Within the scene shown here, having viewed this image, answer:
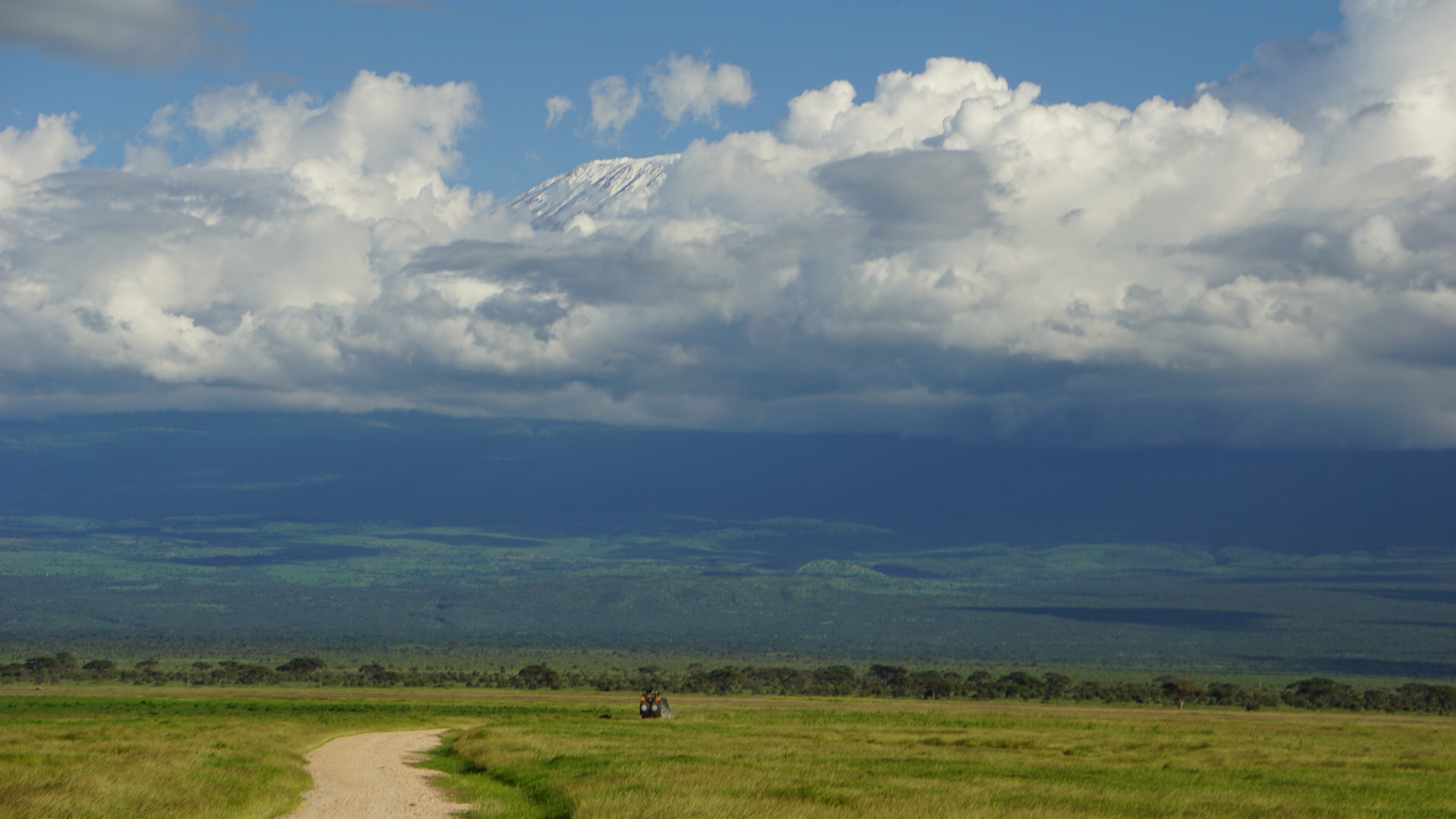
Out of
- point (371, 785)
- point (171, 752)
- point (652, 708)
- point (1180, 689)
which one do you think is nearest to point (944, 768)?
point (371, 785)

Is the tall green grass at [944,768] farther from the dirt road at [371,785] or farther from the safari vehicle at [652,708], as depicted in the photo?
the dirt road at [371,785]

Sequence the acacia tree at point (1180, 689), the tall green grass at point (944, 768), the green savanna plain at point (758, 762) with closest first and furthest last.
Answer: the green savanna plain at point (758, 762) < the tall green grass at point (944, 768) < the acacia tree at point (1180, 689)

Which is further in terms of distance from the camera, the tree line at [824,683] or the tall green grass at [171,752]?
the tree line at [824,683]

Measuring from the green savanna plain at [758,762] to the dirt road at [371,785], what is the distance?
71 centimetres

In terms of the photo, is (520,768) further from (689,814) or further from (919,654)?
(919,654)

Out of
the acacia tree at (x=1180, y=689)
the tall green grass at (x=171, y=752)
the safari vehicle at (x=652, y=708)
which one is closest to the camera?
the tall green grass at (x=171, y=752)

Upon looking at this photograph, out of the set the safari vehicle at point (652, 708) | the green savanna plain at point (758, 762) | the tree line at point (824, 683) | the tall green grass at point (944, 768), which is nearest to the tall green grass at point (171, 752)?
the green savanna plain at point (758, 762)

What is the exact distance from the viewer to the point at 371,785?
31766 mm

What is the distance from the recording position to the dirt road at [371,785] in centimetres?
2705

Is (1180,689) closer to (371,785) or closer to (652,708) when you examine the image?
(652,708)

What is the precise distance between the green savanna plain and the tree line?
26344mm

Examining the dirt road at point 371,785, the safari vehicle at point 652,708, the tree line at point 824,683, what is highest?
the dirt road at point 371,785

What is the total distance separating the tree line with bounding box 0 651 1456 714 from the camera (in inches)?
3831

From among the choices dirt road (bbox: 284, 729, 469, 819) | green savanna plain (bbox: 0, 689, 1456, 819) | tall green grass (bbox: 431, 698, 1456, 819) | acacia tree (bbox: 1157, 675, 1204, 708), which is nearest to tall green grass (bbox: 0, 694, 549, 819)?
green savanna plain (bbox: 0, 689, 1456, 819)
